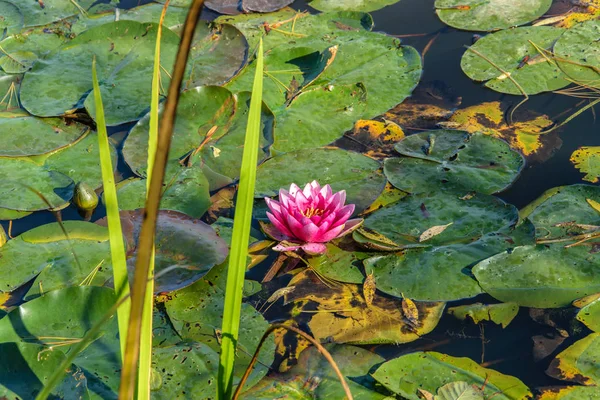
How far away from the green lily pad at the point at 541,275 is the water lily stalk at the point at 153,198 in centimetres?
184

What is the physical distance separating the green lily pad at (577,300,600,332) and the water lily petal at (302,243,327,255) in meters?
1.07

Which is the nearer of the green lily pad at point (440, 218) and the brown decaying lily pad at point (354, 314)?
the brown decaying lily pad at point (354, 314)

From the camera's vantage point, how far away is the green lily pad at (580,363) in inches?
87.6

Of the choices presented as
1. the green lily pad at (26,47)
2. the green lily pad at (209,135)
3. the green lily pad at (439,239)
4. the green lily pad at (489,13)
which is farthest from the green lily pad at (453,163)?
the green lily pad at (26,47)

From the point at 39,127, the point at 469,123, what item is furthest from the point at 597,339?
the point at 39,127

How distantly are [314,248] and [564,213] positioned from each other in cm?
117

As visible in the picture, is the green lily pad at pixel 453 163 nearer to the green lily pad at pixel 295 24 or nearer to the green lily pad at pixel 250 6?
the green lily pad at pixel 295 24

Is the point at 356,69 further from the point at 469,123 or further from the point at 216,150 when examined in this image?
the point at 216,150

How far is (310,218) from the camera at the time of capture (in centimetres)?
271

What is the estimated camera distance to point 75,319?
8.00 feet

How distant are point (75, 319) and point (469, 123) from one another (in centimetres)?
234

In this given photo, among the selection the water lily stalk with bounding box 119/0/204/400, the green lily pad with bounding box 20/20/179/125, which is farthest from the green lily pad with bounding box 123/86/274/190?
the water lily stalk with bounding box 119/0/204/400

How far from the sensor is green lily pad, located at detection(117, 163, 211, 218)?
3057 mm

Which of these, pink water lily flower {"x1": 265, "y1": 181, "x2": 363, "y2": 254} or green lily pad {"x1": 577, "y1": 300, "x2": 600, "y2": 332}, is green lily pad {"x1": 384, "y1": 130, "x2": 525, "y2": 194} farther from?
green lily pad {"x1": 577, "y1": 300, "x2": 600, "y2": 332}
